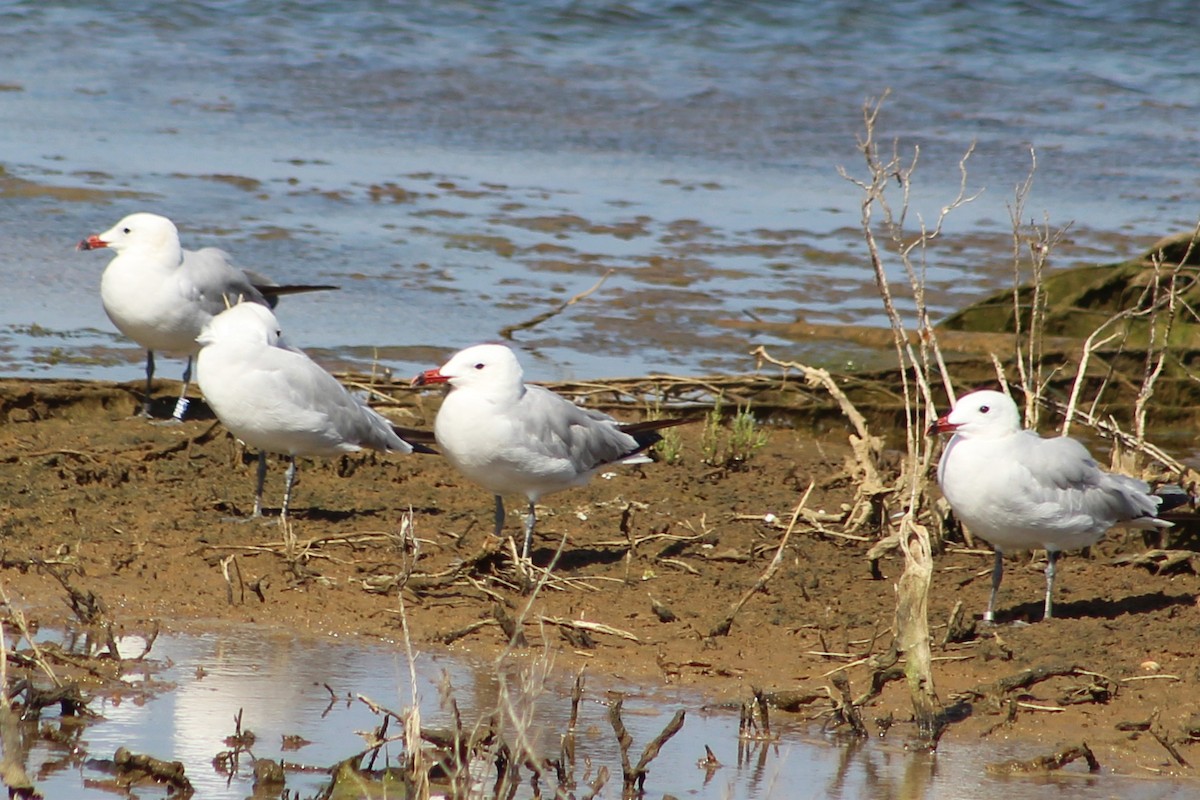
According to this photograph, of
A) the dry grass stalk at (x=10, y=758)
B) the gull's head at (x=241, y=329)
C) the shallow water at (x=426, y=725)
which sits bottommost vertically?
the shallow water at (x=426, y=725)

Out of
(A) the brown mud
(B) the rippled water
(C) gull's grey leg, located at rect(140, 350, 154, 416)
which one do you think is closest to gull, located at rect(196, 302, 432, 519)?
(A) the brown mud

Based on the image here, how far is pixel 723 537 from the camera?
282 inches

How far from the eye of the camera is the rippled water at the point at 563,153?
11.6m

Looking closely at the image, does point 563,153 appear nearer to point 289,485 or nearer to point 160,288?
point 160,288

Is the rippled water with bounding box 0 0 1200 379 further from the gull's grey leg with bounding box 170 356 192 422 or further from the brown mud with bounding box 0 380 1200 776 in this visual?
the brown mud with bounding box 0 380 1200 776

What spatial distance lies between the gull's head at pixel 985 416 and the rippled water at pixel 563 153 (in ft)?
13.1

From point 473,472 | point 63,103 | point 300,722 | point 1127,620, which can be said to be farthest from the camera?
point 63,103

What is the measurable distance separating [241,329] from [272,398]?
37 centimetres

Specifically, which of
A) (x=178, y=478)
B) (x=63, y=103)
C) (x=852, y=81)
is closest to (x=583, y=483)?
(x=178, y=478)

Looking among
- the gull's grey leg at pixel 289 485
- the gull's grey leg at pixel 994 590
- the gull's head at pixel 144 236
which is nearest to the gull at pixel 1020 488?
the gull's grey leg at pixel 994 590

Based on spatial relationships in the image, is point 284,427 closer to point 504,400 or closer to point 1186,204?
point 504,400

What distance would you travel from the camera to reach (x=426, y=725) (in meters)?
4.84

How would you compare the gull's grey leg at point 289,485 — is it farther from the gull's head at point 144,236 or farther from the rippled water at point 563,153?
the rippled water at point 563,153

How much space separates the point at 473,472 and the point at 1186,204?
11.1 metres
